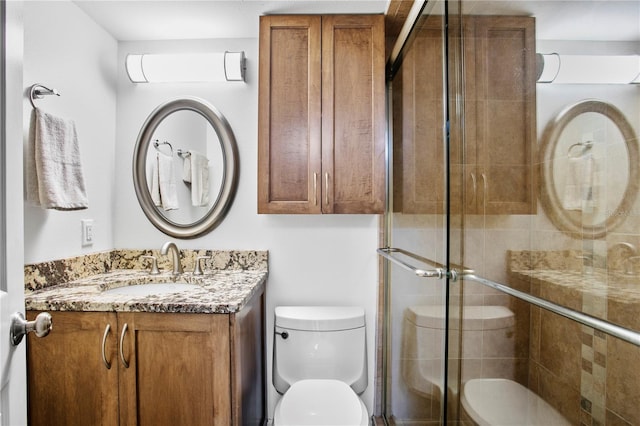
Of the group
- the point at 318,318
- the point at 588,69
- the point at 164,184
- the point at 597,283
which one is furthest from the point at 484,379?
the point at 164,184

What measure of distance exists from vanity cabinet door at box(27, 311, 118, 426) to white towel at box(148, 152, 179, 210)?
0.78 m

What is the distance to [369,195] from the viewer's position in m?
1.71

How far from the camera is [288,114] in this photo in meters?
1.71

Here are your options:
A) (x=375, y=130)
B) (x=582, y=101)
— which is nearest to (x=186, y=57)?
(x=375, y=130)

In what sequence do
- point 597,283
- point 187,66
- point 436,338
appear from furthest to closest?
point 187,66 → point 436,338 → point 597,283

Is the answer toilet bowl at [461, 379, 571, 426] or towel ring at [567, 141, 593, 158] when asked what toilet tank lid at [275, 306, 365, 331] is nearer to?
toilet bowl at [461, 379, 571, 426]

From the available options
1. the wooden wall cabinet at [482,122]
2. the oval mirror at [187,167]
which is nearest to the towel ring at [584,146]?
the wooden wall cabinet at [482,122]

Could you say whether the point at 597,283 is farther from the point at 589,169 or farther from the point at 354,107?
the point at 354,107

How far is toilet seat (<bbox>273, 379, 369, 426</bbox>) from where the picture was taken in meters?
1.40

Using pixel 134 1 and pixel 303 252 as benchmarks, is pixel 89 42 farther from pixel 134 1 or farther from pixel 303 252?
pixel 303 252

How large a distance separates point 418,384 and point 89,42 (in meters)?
2.20

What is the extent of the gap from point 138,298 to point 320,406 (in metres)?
0.86

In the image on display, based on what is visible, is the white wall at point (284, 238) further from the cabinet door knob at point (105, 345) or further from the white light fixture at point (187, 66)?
the cabinet door knob at point (105, 345)

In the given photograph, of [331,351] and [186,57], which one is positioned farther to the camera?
[186,57]
